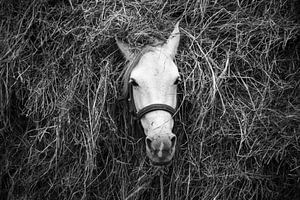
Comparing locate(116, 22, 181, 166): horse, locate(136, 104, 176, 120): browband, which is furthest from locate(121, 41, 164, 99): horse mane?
locate(136, 104, 176, 120): browband

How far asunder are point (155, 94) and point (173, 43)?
0.44m

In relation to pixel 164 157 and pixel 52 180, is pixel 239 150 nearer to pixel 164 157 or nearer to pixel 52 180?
pixel 164 157

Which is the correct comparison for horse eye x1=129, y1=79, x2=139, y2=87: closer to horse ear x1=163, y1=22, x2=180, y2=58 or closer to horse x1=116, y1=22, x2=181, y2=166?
horse x1=116, y1=22, x2=181, y2=166

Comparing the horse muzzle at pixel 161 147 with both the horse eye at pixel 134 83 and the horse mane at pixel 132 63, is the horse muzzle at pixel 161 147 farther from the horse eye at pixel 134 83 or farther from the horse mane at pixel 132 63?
the horse mane at pixel 132 63

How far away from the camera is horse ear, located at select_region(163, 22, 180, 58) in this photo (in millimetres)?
2941

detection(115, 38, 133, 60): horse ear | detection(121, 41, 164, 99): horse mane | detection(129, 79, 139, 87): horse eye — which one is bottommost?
detection(129, 79, 139, 87): horse eye

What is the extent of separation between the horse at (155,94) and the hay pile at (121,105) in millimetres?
124

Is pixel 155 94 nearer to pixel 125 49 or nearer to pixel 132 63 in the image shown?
pixel 132 63

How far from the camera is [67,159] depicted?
3066 mm

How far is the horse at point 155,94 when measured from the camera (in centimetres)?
255

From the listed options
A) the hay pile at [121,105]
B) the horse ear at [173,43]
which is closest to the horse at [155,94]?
the horse ear at [173,43]

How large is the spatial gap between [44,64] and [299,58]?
157 centimetres

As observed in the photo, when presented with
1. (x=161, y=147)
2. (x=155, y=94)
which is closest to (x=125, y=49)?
(x=155, y=94)

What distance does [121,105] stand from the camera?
3.04 m
